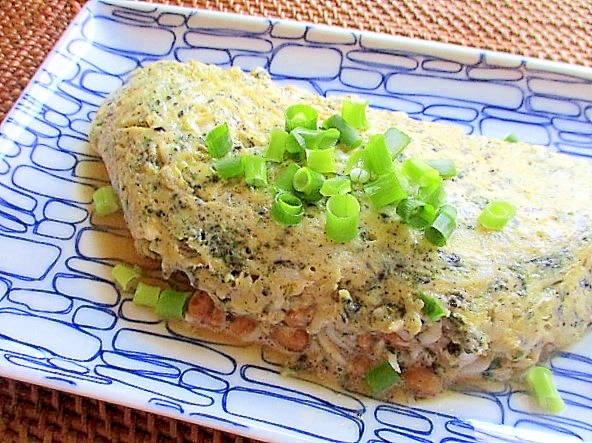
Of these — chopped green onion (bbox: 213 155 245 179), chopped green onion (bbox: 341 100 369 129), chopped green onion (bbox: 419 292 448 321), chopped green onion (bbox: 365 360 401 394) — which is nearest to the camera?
chopped green onion (bbox: 419 292 448 321)

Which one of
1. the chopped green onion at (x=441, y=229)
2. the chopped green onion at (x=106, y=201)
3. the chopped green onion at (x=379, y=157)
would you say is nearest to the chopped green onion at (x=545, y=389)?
the chopped green onion at (x=441, y=229)

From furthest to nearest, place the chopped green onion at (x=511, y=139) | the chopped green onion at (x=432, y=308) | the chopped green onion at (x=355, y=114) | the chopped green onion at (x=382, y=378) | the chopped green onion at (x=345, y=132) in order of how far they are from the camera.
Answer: the chopped green onion at (x=511, y=139), the chopped green onion at (x=355, y=114), the chopped green onion at (x=345, y=132), the chopped green onion at (x=382, y=378), the chopped green onion at (x=432, y=308)

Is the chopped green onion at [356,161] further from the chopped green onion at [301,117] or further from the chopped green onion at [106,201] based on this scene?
the chopped green onion at [106,201]

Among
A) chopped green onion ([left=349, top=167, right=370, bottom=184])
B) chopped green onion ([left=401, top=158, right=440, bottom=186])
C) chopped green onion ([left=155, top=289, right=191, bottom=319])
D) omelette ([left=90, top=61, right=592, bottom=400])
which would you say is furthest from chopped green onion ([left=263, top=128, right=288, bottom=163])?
chopped green onion ([left=155, top=289, right=191, bottom=319])

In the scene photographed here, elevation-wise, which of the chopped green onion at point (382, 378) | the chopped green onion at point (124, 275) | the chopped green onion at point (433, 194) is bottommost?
the chopped green onion at point (382, 378)

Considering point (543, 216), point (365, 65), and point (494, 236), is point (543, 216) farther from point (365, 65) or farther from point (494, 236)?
point (365, 65)

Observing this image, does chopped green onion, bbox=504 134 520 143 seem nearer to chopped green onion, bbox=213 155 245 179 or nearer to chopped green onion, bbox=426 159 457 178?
chopped green onion, bbox=426 159 457 178

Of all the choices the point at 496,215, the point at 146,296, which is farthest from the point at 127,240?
the point at 496,215

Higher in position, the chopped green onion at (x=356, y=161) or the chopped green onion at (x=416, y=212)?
the chopped green onion at (x=356, y=161)
